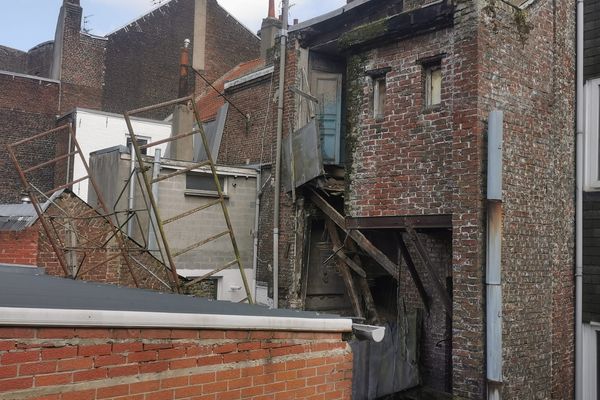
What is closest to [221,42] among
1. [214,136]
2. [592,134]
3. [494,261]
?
[214,136]

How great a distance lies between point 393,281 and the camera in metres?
11.1

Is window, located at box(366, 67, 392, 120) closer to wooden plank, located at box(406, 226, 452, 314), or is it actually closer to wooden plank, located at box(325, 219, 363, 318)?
wooden plank, located at box(406, 226, 452, 314)

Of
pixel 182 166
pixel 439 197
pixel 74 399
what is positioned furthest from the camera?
pixel 182 166

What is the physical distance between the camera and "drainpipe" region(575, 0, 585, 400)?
8.13m

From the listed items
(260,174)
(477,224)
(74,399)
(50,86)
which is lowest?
Answer: (74,399)

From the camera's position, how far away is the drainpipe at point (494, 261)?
6.78 metres

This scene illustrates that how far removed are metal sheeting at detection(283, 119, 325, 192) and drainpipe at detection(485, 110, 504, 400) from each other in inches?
134

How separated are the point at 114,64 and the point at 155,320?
74.3ft

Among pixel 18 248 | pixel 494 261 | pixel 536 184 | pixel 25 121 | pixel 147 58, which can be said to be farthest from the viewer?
pixel 147 58

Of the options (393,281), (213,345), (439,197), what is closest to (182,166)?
(393,281)

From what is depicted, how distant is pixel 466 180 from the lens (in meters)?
7.16

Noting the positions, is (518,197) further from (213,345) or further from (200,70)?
(200,70)

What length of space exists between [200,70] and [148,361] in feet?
71.0

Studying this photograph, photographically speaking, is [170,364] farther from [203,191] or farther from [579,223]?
[203,191]
